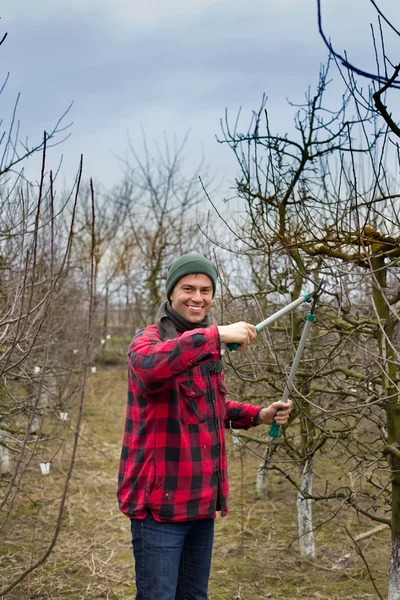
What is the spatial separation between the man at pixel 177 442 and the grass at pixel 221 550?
151 cm

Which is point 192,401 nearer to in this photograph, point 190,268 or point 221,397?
point 221,397

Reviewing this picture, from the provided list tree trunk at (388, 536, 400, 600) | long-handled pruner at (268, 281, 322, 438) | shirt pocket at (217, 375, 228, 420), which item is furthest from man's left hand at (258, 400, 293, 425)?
tree trunk at (388, 536, 400, 600)

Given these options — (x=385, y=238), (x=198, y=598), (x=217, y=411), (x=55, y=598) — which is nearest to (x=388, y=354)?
(x=385, y=238)

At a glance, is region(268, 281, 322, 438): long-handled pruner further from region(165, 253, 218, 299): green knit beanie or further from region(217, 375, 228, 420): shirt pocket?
region(165, 253, 218, 299): green knit beanie

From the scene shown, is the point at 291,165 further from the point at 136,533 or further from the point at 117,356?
the point at 117,356

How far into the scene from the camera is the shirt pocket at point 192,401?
2.29 meters

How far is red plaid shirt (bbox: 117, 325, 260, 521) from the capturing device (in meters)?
2.11

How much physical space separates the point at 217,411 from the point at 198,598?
77 cm

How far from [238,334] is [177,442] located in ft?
1.61

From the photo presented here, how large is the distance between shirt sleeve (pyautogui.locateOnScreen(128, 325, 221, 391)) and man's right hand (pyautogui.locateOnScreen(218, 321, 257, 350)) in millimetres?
26

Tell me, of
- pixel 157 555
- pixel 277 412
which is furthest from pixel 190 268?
pixel 157 555

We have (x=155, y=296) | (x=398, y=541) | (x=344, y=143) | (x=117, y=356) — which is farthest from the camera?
(x=117, y=356)

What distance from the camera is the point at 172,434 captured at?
224 cm

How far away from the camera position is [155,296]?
13.1m
